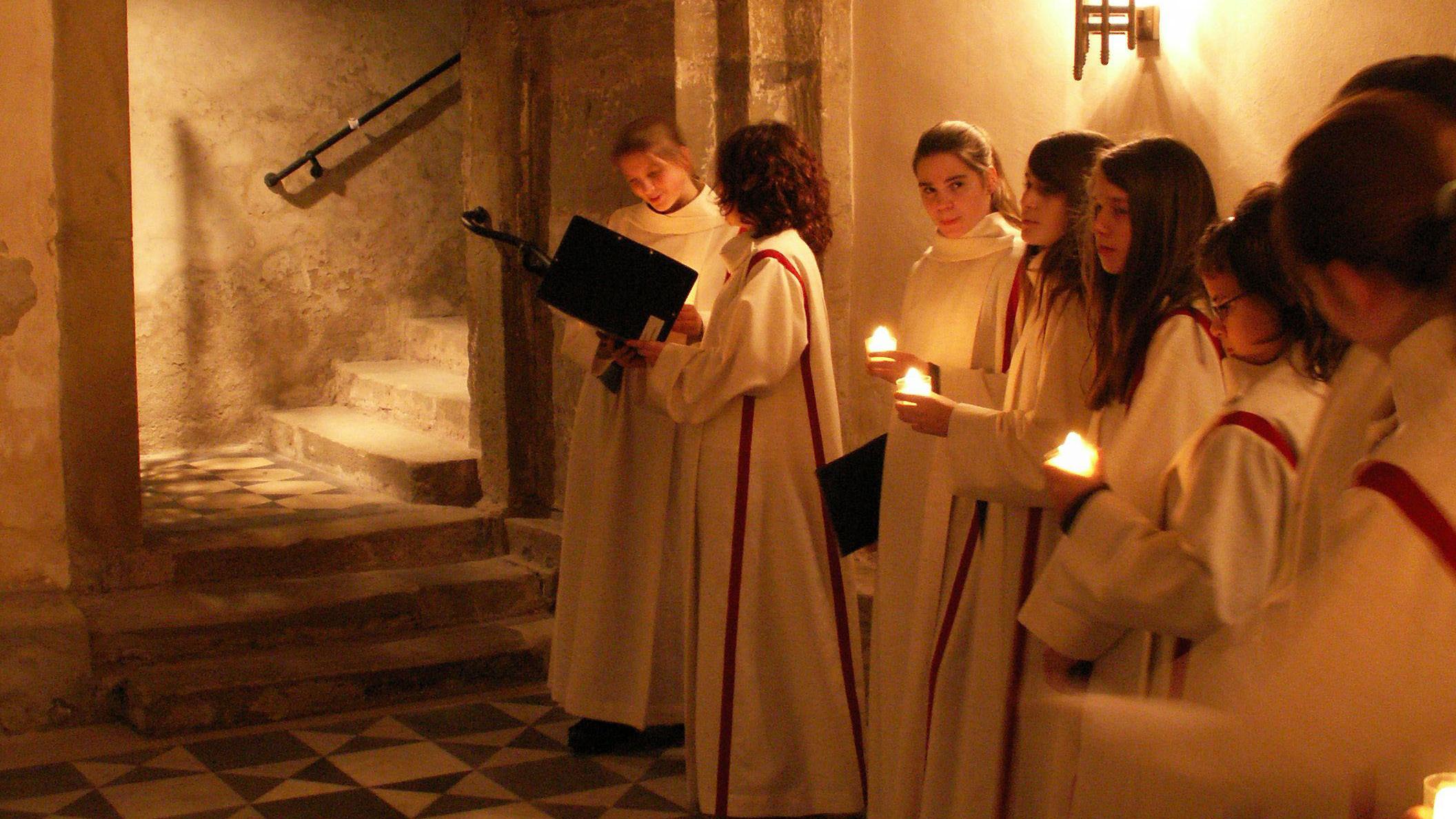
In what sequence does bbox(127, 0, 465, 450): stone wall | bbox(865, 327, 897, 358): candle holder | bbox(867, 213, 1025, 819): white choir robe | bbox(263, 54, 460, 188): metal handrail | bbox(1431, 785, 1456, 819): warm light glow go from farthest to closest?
bbox(263, 54, 460, 188): metal handrail < bbox(127, 0, 465, 450): stone wall < bbox(865, 327, 897, 358): candle holder < bbox(867, 213, 1025, 819): white choir robe < bbox(1431, 785, 1456, 819): warm light glow

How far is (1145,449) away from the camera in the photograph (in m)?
2.20

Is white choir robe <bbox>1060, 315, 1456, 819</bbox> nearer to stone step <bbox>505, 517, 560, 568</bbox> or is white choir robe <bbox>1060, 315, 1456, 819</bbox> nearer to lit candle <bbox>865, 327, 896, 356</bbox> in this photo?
lit candle <bbox>865, 327, 896, 356</bbox>

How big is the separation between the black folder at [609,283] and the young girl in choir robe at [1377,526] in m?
2.31

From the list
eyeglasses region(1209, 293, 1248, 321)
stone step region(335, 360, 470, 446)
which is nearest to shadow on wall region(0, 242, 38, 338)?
stone step region(335, 360, 470, 446)

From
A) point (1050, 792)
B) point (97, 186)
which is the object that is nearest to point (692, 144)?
point (97, 186)

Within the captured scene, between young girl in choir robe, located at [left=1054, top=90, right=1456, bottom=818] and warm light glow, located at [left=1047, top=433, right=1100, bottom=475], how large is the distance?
698 mm

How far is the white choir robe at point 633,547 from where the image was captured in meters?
4.14

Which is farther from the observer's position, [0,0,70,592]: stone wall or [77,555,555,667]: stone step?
[77,555,555,667]: stone step

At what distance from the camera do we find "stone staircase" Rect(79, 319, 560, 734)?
4629mm

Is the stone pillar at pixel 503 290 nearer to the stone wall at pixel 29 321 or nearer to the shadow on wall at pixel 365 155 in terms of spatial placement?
the stone wall at pixel 29 321

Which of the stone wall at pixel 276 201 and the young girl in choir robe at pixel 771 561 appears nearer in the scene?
the young girl in choir robe at pixel 771 561

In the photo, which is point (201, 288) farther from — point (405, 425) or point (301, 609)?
point (301, 609)

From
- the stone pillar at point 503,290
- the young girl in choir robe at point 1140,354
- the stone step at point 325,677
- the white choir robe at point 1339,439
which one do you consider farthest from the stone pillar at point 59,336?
the white choir robe at point 1339,439

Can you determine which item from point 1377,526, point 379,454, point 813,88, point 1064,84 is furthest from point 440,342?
point 1377,526
